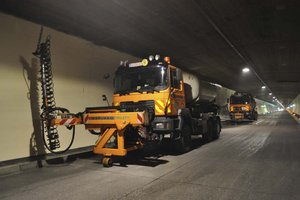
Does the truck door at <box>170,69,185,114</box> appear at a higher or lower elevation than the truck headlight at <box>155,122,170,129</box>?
higher

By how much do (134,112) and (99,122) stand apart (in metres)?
1.12

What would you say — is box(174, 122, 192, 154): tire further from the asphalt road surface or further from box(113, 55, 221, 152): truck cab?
the asphalt road surface

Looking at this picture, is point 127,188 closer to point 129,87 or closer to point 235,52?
point 129,87

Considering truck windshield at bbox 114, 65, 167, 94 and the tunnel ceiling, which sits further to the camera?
truck windshield at bbox 114, 65, 167, 94

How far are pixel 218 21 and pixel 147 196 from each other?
6.53 metres

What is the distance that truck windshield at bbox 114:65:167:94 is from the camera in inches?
308

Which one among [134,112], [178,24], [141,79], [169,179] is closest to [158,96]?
[141,79]

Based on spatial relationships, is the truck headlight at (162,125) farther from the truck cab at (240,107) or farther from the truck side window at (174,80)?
the truck cab at (240,107)

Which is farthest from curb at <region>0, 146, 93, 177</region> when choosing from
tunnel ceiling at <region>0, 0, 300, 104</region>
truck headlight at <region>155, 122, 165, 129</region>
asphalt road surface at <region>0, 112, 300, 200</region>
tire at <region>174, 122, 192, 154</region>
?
tunnel ceiling at <region>0, 0, 300, 104</region>

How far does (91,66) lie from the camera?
9.84 metres

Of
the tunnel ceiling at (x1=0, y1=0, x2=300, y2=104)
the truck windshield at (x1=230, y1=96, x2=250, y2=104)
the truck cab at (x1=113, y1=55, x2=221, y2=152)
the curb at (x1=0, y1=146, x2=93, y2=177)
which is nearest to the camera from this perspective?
the curb at (x1=0, y1=146, x2=93, y2=177)

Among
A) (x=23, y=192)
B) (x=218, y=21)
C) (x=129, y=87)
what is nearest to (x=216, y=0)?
(x=218, y=21)

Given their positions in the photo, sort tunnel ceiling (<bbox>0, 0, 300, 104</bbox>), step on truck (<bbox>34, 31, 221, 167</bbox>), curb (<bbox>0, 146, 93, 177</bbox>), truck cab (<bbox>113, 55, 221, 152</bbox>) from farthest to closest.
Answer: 1. truck cab (<bbox>113, 55, 221, 152</bbox>)
2. tunnel ceiling (<bbox>0, 0, 300, 104</bbox>)
3. step on truck (<bbox>34, 31, 221, 167</bbox>)
4. curb (<bbox>0, 146, 93, 177</bbox>)

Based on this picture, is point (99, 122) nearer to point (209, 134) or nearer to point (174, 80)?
point (174, 80)
